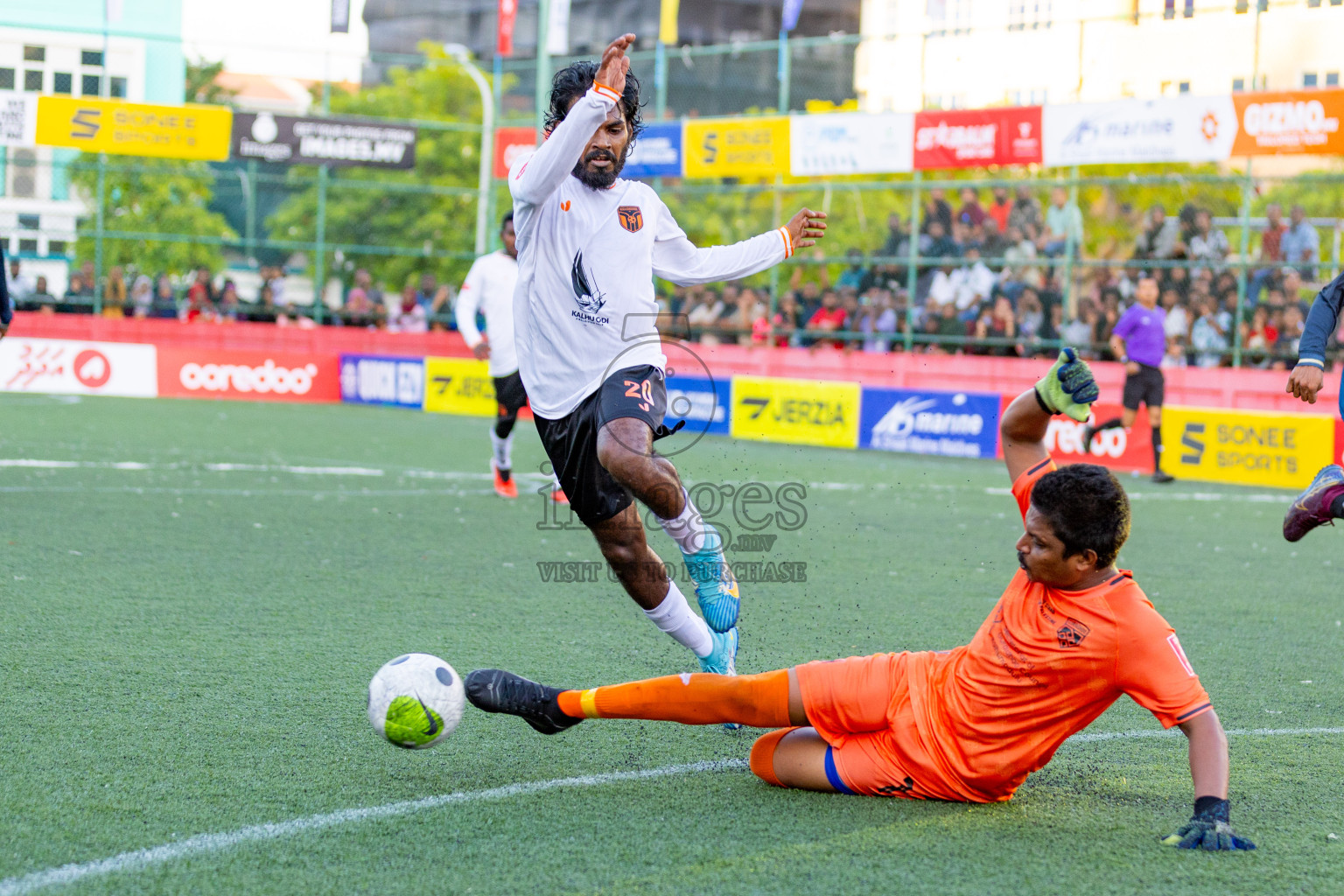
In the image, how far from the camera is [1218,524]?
34.2ft

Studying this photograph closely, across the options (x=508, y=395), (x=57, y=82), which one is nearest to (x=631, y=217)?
(x=508, y=395)

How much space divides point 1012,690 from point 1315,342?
2622 millimetres

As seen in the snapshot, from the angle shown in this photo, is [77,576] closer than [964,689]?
No

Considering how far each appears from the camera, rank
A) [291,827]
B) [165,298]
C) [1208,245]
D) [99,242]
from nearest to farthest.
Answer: [291,827]
[1208,245]
[165,298]
[99,242]

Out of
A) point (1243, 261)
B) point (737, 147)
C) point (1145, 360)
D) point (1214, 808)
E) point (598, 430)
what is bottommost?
point (1214, 808)

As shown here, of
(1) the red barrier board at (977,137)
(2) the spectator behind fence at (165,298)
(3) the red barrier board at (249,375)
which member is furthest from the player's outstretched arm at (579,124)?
(2) the spectator behind fence at (165,298)

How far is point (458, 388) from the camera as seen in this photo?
2030 centimetres

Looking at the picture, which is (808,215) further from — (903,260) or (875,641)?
(903,260)

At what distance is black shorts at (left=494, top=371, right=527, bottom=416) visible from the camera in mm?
10211

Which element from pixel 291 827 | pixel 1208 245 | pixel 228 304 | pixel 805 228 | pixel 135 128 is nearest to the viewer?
pixel 291 827

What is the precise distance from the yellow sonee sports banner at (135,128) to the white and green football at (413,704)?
20.5 meters

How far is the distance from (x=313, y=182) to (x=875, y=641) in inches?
872

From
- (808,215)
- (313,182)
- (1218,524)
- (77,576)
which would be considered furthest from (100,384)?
(808,215)

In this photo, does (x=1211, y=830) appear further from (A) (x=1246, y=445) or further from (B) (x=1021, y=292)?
(B) (x=1021, y=292)
